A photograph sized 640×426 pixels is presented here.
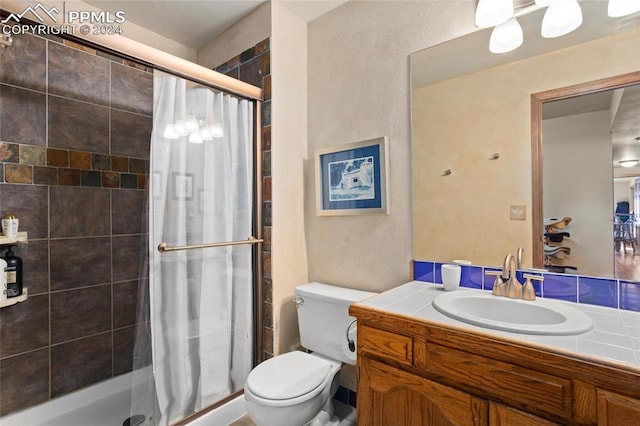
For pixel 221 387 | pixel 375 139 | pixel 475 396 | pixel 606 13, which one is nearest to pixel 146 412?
pixel 221 387

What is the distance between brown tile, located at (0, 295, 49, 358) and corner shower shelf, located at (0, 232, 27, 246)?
0.35 meters

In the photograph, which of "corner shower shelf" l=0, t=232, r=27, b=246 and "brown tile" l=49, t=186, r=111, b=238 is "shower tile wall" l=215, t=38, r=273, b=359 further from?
"corner shower shelf" l=0, t=232, r=27, b=246

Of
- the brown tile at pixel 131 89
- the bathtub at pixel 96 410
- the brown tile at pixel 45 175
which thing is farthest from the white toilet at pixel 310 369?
the brown tile at pixel 131 89

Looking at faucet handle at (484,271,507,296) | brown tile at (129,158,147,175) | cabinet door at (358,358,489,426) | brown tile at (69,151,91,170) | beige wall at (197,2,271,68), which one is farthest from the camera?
brown tile at (129,158,147,175)

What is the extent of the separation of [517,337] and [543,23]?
1.26 m

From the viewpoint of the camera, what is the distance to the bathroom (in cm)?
161

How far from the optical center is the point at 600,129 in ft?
3.90

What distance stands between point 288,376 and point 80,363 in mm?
1340

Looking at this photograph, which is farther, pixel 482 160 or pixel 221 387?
pixel 221 387

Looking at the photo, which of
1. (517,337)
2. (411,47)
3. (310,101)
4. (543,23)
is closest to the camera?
(517,337)

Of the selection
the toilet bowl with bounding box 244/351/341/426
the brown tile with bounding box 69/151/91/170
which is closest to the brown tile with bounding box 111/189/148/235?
the brown tile with bounding box 69/151/91/170

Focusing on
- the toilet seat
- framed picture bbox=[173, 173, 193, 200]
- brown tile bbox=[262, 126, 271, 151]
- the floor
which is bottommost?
the floor

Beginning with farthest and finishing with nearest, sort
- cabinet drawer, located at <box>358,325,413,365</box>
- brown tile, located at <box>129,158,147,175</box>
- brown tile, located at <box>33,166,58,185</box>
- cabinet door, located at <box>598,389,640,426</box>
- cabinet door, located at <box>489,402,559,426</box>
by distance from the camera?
1. brown tile, located at <box>129,158,147,175</box>
2. brown tile, located at <box>33,166,58,185</box>
3. cabinet drawer, located at <box>358,325,413,365</box>
4. cabinet door, located at <box>489,402,559,426</box>
5. cabinet door, located at <box>598,389,640,426</box>

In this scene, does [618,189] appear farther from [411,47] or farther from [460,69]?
[411,47]
